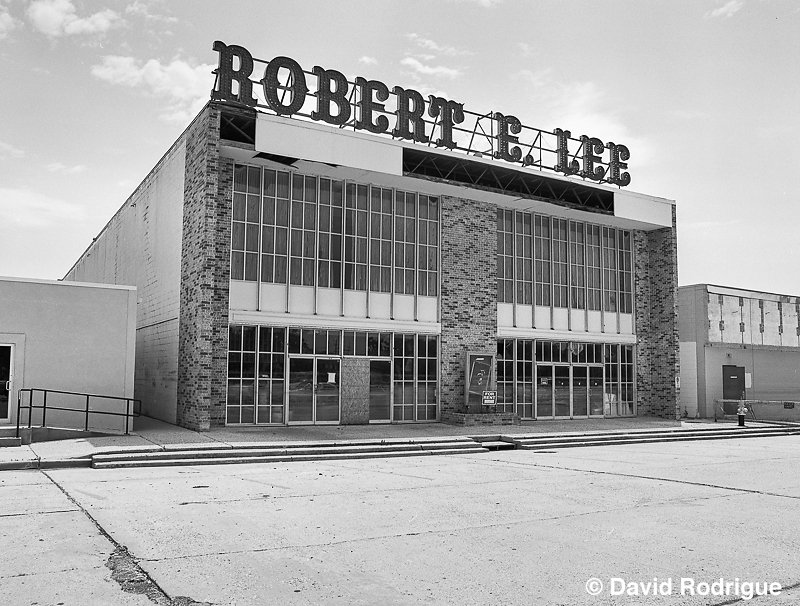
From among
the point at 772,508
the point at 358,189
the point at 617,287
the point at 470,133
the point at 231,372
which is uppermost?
the point at 470,133

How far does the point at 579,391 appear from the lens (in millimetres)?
24859

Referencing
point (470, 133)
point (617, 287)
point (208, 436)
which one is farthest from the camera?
point (617, 287)

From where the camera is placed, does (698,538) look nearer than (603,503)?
Yes

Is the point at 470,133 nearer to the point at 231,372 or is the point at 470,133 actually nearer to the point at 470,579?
the point at 231,372

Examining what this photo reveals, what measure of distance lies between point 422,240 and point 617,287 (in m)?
8.13

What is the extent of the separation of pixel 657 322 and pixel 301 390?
44.2 ft

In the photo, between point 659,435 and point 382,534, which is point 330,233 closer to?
point 659,435

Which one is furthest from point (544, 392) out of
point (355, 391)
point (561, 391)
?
point (355, 391)

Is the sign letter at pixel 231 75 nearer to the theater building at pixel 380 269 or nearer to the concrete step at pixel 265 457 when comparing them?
the theater building at pixel 380 269

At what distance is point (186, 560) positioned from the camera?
639 centimetres

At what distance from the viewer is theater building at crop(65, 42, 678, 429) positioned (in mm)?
18750

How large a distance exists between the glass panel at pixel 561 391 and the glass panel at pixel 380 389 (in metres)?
6.26

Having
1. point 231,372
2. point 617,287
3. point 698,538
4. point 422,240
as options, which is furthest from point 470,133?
point 698,538

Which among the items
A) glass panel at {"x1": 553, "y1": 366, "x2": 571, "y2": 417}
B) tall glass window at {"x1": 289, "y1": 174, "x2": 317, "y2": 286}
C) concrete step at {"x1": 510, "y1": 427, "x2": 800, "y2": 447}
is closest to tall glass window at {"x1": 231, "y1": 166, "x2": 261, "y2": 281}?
tall glass window at {"x1": 289, "y1": 174, "x2": 317, "y2": 286}
